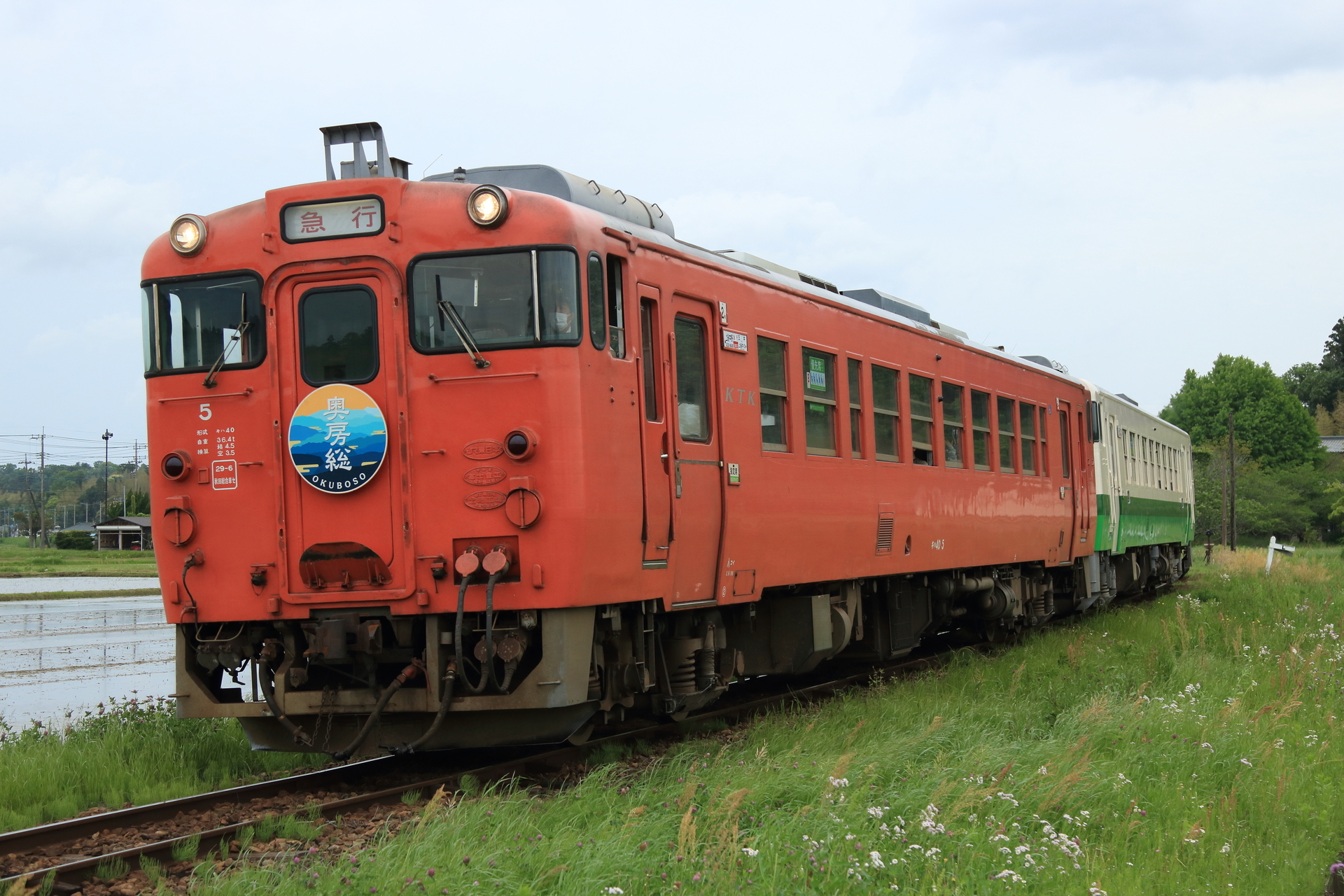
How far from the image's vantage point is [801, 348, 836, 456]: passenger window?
977 cm

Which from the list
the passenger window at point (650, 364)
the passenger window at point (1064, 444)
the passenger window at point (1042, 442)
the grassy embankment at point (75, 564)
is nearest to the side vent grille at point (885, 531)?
the passenger window at point (650, 364)

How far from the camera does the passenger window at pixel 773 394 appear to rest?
9125 mm

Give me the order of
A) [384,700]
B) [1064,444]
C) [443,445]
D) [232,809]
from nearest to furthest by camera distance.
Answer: [232,809]
[384,700]
[443,445]
[1064,444]

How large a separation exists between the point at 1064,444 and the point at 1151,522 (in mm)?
7140

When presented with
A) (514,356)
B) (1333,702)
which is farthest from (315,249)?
(1333,702)

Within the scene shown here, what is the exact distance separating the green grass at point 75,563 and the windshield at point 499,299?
31.5 metres

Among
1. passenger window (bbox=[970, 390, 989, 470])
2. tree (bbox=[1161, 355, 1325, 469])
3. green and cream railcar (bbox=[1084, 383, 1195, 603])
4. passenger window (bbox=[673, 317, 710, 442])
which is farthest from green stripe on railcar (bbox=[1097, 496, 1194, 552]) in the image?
tree (bbox=[1161, 355, 1325, 469])

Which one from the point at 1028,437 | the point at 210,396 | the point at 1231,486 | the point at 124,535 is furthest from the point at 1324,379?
the point at 210,396

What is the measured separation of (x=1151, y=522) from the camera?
2295 cm

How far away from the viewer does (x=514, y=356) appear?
23.0ft

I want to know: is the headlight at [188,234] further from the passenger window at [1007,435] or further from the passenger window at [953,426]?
the passenger window at [1007,435]

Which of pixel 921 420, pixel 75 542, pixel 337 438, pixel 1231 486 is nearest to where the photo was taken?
pixel 337 438

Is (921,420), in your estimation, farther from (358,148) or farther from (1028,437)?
(358,148)

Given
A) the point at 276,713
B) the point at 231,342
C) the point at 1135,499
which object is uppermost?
the point at 231,342
